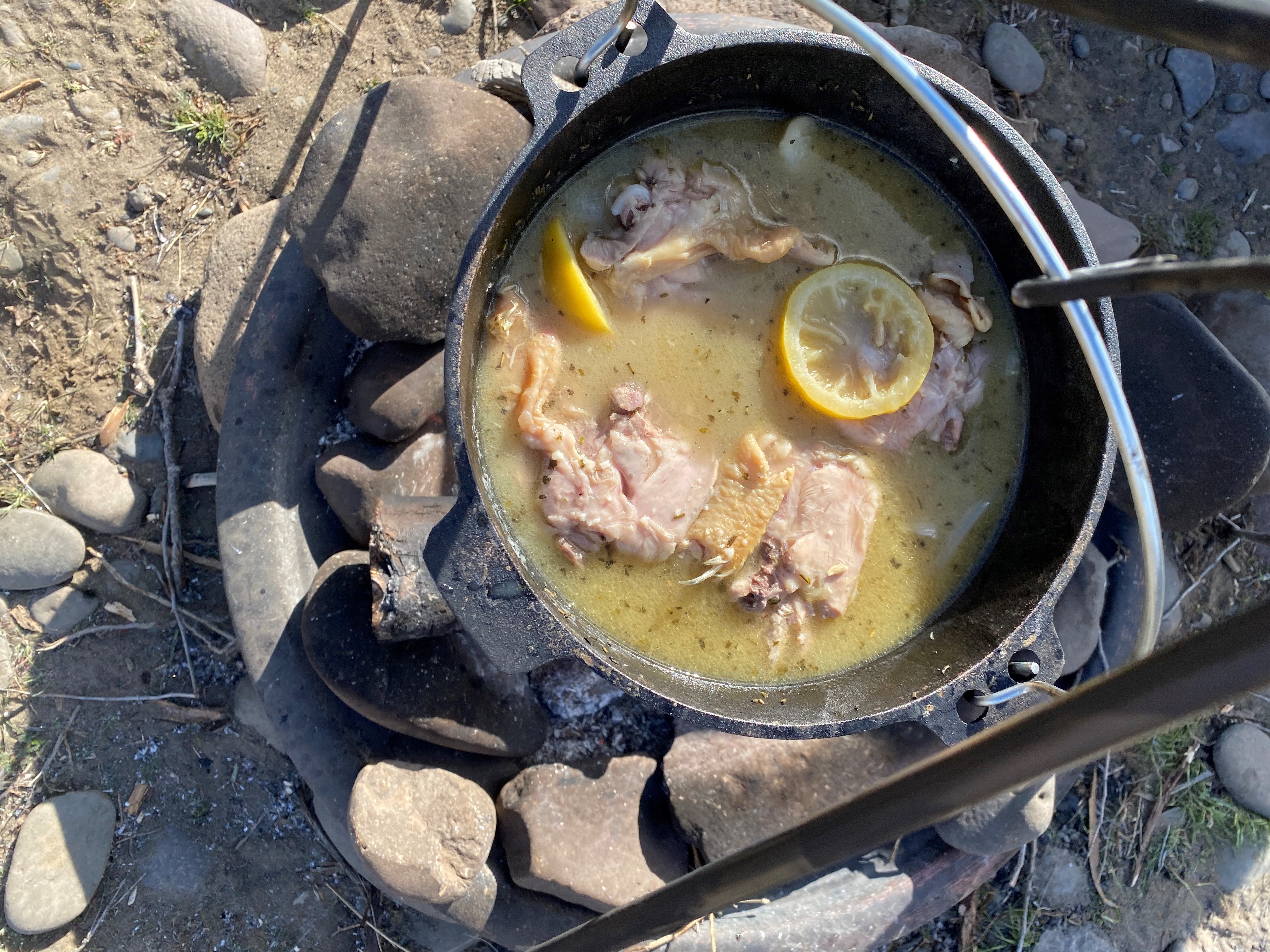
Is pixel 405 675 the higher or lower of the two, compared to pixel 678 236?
lower

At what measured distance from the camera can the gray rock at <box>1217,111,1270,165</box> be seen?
375cm

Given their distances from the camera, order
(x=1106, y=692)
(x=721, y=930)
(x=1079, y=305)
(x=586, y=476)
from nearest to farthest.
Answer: (x=1106, y=692), (x=1079, y=305), (x=586, y=476), (x=721, y=930)

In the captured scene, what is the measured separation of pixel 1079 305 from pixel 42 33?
4.05m

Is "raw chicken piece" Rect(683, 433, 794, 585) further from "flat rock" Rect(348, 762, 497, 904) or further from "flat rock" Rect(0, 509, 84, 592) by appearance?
"flat rock" Rect(0, 509, 84, 592)

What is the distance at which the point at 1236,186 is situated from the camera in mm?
3750

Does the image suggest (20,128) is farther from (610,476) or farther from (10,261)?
(610,476)

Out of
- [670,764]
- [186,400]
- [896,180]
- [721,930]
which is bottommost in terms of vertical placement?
[721,930]

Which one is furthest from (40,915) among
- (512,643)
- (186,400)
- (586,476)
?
(586,476)

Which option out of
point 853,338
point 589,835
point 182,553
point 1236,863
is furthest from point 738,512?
point 1236,863

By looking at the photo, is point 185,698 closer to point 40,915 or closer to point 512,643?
point 40,915

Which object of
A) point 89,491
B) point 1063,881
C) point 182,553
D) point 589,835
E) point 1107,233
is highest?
point 1107,233

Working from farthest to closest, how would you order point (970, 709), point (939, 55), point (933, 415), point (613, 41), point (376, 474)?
point (939, 55) → point (376, 474) → point (933, 415) → point (970, 709) → point (613, 41)

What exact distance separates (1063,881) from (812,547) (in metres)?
2.13

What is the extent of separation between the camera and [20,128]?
A: 3.40 metres
